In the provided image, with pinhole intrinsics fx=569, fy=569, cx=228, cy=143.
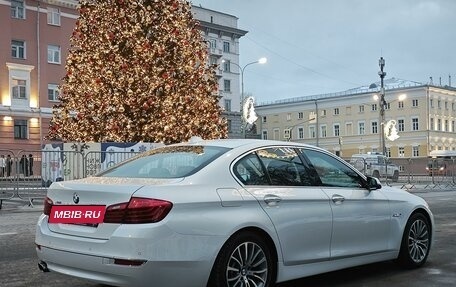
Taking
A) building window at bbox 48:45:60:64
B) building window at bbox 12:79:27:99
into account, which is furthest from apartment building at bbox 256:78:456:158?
building window at bbox 12:79:27:99

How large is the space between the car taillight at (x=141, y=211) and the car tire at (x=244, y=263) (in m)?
0.63

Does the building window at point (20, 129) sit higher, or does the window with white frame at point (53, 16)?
the window with white frame at point (53, 16)

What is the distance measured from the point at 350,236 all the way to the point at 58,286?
3019 millimetres

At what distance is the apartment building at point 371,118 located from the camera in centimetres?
8362

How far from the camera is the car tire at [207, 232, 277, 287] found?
470 centimetres

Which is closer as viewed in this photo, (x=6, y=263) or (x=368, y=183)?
A: (x=368, y=183)

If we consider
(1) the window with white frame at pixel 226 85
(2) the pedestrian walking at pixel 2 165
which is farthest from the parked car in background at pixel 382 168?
(1) the window with white frame at pixel 226 85

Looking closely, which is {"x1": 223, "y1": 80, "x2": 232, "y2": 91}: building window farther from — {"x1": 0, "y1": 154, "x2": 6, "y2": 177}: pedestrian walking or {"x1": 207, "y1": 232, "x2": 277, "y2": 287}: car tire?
{"x1": 207, "y1": 232, "x2": 277, "y2": 287}: car tire

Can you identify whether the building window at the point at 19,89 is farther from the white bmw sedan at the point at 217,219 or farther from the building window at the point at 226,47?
the white bmw sedan at the point at 217,219

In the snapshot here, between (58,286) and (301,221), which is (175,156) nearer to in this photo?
(301,221)

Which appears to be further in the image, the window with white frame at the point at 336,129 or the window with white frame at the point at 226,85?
the window with white frame at the point at 336,129

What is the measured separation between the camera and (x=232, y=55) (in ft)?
240

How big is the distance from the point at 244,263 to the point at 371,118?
86224 mm

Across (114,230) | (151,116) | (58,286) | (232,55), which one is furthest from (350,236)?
(232,55)
